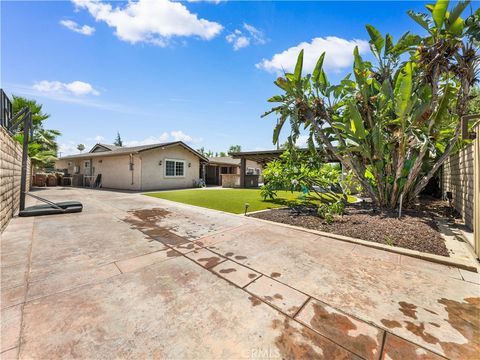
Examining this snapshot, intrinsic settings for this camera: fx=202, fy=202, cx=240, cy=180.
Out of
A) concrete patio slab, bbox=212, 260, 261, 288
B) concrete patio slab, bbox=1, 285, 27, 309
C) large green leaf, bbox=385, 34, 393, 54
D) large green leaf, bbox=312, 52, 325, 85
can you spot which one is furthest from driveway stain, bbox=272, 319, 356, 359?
large green leaf, bbox=385, 34, 393, 54

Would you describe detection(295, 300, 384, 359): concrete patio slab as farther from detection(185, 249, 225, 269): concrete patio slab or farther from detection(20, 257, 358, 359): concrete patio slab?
detection(185, 249, 225, 269): concrete patio slab

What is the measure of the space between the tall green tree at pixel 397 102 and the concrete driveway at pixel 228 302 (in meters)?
4.05

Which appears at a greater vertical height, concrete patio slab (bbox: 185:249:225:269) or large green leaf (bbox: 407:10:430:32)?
large green leaf (bbox: 407:10:430:32)

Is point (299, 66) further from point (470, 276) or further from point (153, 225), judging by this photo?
point (153, 225)

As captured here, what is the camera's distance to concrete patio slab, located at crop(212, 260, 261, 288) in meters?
2.96

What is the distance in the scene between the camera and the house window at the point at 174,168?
17875mm

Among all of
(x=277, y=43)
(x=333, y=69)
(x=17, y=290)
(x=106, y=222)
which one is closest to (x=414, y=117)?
(x=333, y=69)

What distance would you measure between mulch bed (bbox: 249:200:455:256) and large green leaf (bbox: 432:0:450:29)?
538 centimetres

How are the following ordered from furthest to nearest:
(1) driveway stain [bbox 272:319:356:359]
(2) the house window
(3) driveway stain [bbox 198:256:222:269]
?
(2) the house window < (3) driveway stain [bbox 198:256:222:269] < (1) driveway stain [bbox 272:319:356:359]

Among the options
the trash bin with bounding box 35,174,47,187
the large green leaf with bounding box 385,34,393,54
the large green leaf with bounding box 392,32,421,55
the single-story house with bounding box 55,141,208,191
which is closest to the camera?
the large green leaf with bounding box 392,32,421,55

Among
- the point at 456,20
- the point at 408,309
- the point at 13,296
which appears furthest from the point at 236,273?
the point at 456,20

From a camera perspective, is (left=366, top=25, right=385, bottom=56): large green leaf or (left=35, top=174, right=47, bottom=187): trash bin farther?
(left=35, top=174, right=47, bottom=187): trash bin

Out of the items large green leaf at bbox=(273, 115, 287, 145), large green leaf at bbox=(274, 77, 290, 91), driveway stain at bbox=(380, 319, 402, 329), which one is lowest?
driveway stain at bbox=(380, 319, 402, 329)

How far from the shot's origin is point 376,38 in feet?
22.3
